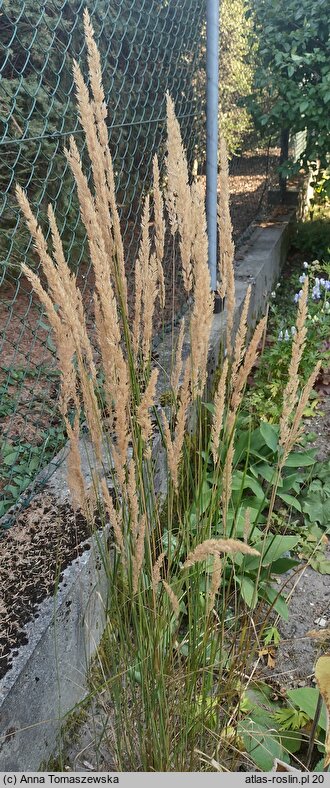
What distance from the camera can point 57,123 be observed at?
2756 millimetres

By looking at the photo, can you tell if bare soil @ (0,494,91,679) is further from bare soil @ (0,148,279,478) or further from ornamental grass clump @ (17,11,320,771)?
bare soil @ (0,148,279,478)

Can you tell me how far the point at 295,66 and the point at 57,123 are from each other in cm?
227

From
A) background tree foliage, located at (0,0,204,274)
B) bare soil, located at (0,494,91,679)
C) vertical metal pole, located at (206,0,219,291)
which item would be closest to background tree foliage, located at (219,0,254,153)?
background tree foliage, located at (0,0,204,274)

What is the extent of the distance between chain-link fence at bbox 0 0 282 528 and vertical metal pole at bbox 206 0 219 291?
0.71 feet

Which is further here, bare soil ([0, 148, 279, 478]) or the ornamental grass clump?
bare soil ([0, 148, 279, 478])

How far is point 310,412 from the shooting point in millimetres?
2971

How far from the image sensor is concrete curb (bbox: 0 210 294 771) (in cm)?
126

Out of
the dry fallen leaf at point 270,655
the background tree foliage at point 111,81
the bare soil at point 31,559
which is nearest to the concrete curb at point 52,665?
the bare soil at point 31,559

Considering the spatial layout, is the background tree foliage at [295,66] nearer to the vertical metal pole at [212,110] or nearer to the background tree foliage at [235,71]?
the background tree foliage at [235,71]

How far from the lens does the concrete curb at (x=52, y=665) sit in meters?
1.26

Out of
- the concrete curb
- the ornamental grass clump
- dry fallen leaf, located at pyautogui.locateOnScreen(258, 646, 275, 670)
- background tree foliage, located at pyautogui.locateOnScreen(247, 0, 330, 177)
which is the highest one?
background tree foliage, located at pyautogui.locateOnScreen(247, 0, 330, 177)

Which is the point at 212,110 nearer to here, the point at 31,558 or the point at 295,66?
the point at 295,66

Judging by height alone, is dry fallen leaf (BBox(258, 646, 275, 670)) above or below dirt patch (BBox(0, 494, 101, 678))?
below

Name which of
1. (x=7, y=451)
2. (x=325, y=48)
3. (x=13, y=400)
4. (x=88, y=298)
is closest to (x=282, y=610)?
(x=7, y=451)
